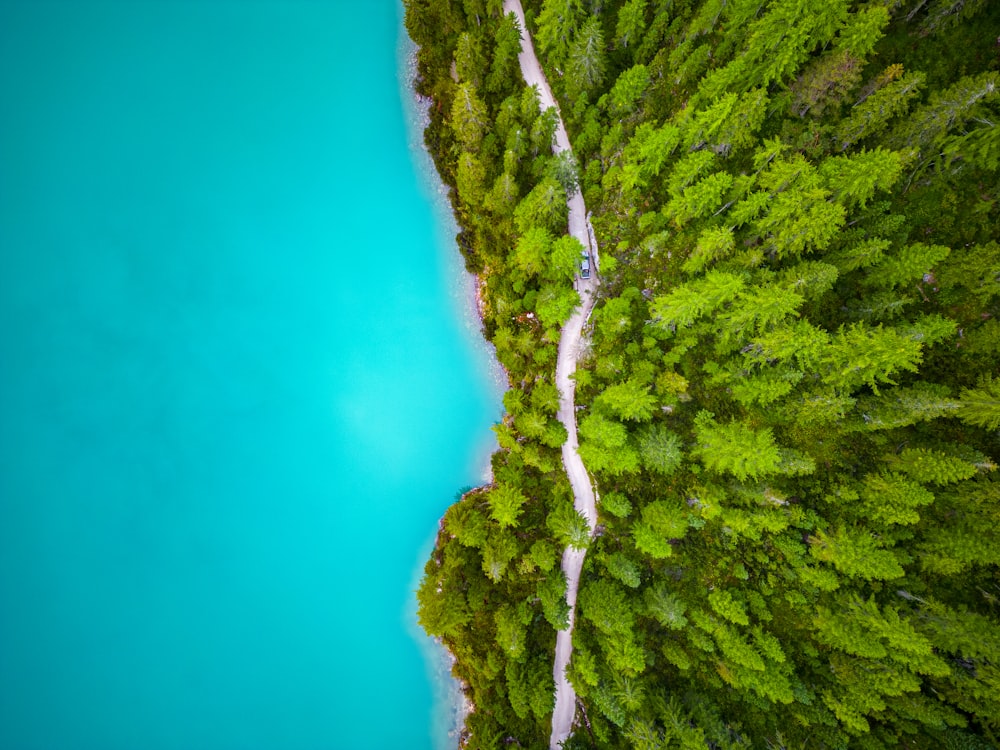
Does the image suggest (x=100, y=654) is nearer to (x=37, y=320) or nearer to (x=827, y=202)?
(x=37, y=320)

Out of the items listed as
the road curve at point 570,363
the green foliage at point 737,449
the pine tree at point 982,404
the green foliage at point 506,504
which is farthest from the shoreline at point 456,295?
the pine tree at point 982,404

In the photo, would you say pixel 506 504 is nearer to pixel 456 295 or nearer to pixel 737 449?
pixel 737 449

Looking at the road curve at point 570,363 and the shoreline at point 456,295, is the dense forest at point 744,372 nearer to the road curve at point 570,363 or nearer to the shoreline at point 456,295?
the road curve at point 570,363

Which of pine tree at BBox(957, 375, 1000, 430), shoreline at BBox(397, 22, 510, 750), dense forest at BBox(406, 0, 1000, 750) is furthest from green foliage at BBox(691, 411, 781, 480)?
shoreline at BBox(397, 22, 510, 750)

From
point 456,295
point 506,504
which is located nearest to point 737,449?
point 506,504

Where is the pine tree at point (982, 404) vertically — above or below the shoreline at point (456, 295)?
below

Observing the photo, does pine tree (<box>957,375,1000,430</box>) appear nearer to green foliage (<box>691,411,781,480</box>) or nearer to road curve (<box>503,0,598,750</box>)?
green foliage (<box>691,411,781,480</box>)
